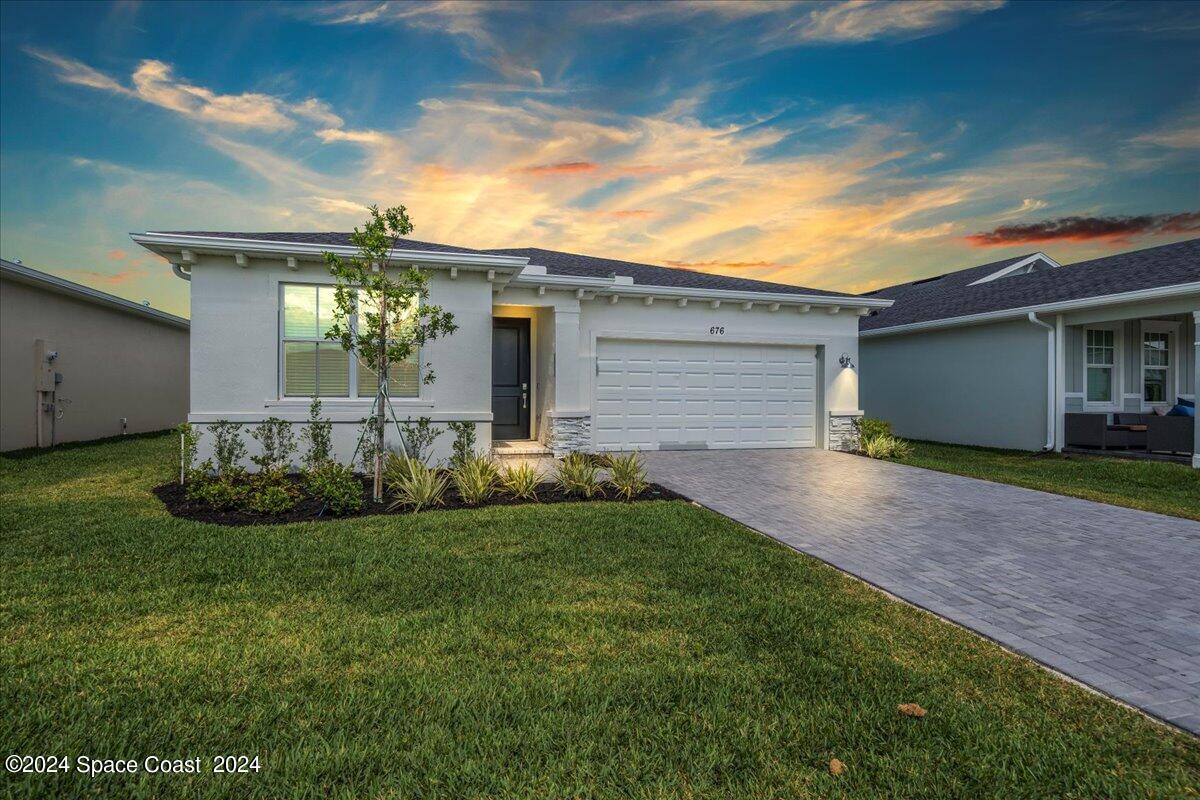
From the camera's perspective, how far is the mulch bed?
6.55 meters

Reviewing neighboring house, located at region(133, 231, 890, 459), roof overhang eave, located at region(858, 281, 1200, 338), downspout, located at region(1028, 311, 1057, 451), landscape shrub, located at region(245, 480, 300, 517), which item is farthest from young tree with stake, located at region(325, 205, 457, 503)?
downspout, located at region(1028, 311, 1057, 451)

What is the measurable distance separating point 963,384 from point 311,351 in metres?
15.0

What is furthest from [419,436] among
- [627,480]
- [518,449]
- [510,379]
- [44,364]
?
[44,364]

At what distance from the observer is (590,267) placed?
13.5 metres

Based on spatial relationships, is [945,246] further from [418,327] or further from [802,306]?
[418,327]

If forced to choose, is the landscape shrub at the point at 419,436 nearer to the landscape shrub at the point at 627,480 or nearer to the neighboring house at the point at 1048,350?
the landscape shrub at the point at 627,480

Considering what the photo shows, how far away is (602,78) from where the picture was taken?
37.7 feet

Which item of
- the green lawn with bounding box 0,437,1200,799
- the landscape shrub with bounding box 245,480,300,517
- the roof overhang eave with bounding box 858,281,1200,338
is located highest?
the roof overhang eave with bounding box 858,281,1200,338

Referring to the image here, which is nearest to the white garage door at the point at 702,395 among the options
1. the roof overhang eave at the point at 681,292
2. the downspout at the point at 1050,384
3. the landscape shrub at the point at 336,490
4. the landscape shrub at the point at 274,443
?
the roof overhang eave at the point at 681,292

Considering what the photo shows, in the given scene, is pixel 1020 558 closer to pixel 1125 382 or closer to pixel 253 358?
pixel 253 358

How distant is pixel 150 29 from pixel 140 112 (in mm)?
1774

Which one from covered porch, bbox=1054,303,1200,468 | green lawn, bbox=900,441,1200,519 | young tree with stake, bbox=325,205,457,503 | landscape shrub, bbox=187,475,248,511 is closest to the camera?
landscape shrub, bbox=187,475,248,511

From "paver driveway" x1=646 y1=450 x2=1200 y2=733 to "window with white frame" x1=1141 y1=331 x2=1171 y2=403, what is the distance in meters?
8.34

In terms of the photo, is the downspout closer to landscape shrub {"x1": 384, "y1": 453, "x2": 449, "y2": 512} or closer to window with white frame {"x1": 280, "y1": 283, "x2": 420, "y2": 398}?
landscape shrub {"x1": 384, "y1": 453, "x2": 449, "y2": 512}
